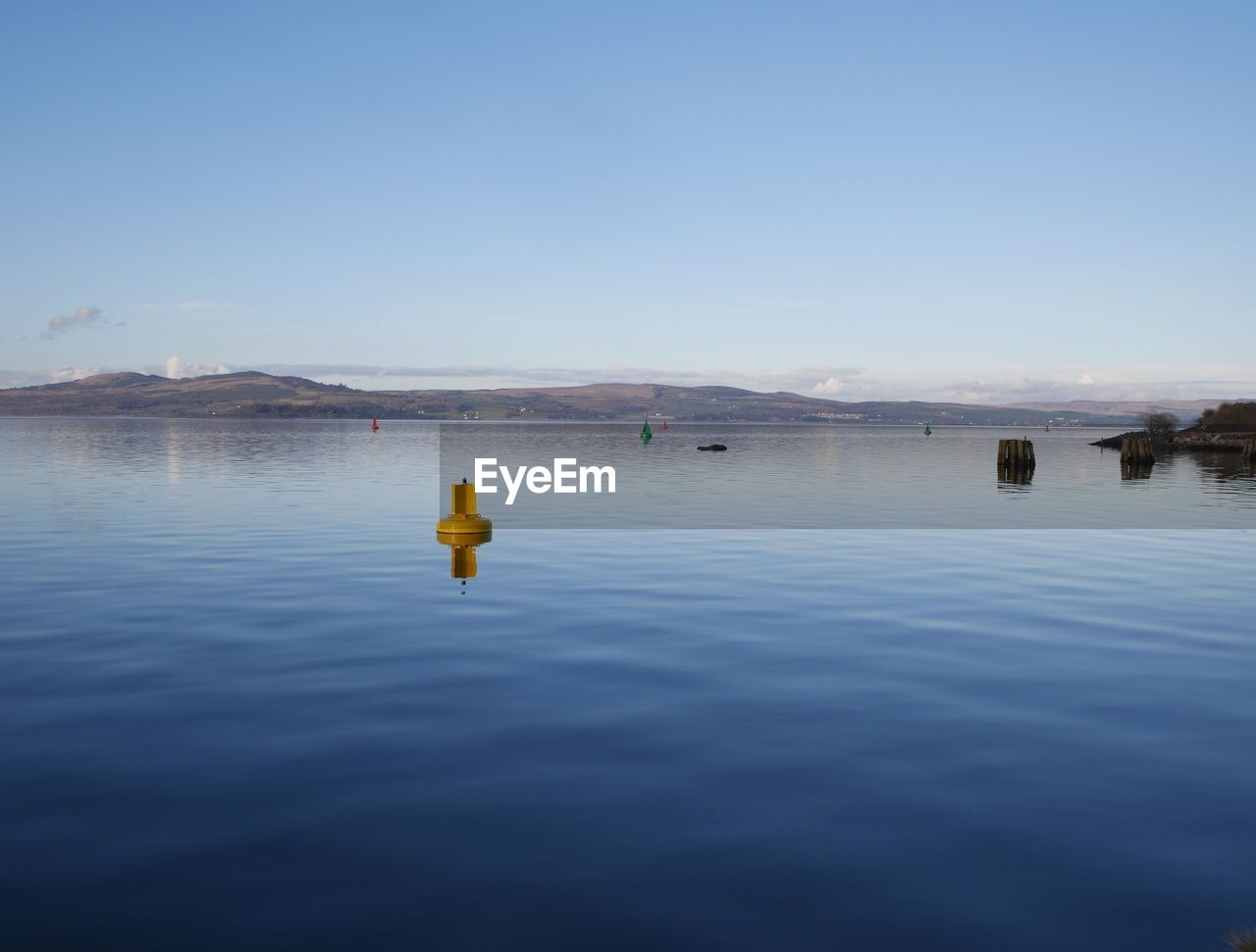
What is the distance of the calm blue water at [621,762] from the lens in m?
7.52

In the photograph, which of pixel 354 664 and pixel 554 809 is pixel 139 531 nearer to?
pixel 354 664

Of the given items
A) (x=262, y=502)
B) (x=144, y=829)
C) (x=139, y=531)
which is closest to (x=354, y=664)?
(x=144, y=829)

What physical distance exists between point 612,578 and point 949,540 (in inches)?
559

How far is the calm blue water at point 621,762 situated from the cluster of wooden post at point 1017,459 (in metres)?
55.6

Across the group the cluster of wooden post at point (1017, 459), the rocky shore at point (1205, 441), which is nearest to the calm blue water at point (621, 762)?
the cluster of wooden post at point (1017, 459)

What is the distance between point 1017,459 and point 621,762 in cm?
7590

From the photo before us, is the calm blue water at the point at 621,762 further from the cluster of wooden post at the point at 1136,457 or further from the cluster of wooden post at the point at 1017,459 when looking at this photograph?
the cluster of wooden post at the point at 1136,457

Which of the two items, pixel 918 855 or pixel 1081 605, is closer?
pixel 918 855

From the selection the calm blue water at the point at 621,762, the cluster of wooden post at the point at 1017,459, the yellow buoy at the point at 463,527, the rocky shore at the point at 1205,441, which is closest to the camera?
the calm blue water at the point at 621,762

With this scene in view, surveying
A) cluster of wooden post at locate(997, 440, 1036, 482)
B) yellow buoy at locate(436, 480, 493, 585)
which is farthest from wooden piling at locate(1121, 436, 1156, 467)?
yellow buoy at locate(436, 480, 493, 585)

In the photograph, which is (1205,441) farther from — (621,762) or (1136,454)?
(621,762)

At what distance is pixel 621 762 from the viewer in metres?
10.9

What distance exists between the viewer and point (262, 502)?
44.9 meters

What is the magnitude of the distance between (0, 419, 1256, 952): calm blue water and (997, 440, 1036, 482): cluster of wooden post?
55.6 m
